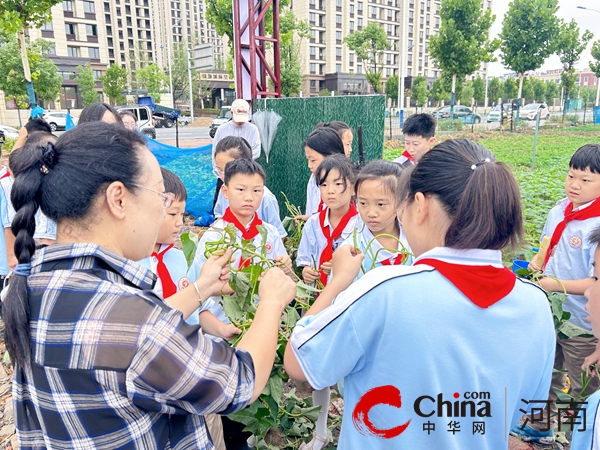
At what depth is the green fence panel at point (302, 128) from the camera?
5.36 metres

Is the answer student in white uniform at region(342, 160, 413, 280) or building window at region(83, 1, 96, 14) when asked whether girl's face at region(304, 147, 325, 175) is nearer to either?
student in white uniform at region(342, 160, 413, 280)

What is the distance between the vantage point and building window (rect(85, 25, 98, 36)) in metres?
45.9

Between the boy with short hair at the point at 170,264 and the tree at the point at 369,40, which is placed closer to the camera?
the boy with short hair at the point at 170,264

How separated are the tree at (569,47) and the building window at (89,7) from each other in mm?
43070

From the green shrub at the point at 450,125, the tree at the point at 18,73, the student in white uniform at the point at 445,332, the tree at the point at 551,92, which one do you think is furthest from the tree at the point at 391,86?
the student in white uniform at the point at 445,332

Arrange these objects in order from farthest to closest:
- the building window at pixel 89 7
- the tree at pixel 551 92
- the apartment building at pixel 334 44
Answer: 1. the apartment building at pixel 334 44
2. the building window at pixel 89 7
3. the tree at pixel 551 92

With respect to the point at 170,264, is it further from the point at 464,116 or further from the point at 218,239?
the point at 464,116

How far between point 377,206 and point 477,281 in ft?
4.14

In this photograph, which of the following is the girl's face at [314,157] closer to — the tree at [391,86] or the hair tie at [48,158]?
the hair tie at [48,158]

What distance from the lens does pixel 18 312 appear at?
38.9 inches

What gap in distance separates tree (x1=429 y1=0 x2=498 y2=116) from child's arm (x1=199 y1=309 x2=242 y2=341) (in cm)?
2115

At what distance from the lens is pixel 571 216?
2.53 meters

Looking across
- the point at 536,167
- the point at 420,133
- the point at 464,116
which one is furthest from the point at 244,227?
the point at 464,116

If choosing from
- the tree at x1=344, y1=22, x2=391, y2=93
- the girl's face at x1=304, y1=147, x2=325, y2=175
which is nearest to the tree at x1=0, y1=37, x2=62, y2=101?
the tree at x1=344, y1=22, x2=391, y2=93
